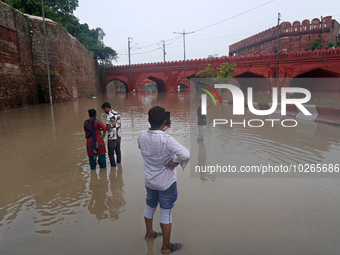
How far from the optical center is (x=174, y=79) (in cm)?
3797

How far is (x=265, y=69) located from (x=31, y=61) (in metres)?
24.1

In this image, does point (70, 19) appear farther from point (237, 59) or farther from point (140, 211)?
point (140, 211)

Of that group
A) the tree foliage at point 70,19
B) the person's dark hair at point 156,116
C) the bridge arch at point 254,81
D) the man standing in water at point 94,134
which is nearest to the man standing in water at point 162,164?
the person's dark hair at point 156,116

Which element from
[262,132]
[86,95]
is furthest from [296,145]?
[86,95]

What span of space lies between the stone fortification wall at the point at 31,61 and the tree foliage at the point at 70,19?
14.4ft

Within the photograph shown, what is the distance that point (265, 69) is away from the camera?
97.0 feet

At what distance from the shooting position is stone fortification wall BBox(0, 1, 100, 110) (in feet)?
49.2

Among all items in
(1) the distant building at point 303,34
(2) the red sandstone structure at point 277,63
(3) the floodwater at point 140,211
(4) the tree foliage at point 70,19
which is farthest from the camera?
(1) the distant building at point 303,34

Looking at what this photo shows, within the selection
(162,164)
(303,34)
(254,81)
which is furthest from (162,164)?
(303,34)

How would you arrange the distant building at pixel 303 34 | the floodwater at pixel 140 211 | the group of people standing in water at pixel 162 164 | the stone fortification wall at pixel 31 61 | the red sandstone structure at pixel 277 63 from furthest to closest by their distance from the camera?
1. the distant building at pixel 303 34
2. the red sandstone structure at pixel 277 63
3. the stone fortification wall at pixel 31 61
4. the floodwater at pixel 140 211
5. the group of people standing in water at pixel 162 164

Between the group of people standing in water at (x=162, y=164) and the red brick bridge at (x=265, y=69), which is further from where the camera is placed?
the red brick bridge at (x=265, y=69)

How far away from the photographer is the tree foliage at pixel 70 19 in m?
24.5

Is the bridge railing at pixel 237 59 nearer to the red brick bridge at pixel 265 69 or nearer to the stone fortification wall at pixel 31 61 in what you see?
the red brick bridge at pixel 265 69

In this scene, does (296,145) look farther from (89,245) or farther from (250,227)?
(89,245)
